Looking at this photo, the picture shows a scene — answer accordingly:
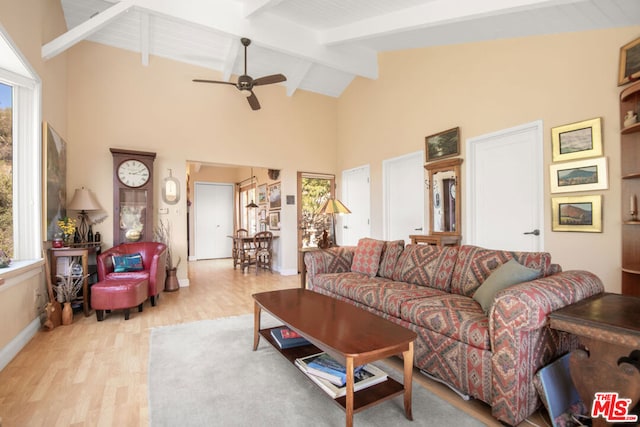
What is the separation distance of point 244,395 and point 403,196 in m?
4.03

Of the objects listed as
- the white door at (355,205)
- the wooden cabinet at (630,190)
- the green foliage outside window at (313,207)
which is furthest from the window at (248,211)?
the wooden cabinet at (630,190)

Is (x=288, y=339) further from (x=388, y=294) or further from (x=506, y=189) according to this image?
(x=506, y=189)

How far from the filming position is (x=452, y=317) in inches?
77.3

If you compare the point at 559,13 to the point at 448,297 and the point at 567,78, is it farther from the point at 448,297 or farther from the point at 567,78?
the point at 448,297

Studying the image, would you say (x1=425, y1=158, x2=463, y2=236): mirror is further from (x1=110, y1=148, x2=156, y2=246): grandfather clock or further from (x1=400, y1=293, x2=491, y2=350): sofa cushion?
(x1=110, y1=148, x2=156, y2=246): grandfather clock

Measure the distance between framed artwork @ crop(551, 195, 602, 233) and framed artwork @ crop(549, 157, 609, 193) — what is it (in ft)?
0.32

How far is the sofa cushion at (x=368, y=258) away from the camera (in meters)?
3.43

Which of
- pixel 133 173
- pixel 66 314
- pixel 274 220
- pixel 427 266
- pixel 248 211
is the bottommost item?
pixel 66 314

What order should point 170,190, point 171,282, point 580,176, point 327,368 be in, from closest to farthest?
point 327,368 → point 580,176 → point 171,282 → point 170,190

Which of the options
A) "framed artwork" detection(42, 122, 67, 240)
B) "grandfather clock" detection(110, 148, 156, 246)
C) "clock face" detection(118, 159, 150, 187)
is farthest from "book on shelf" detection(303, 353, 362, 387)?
"clock face" detection(118, 159, 150, 187)

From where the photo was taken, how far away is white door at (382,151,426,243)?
490cm

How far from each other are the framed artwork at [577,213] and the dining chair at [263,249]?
Result: 472 centimetres

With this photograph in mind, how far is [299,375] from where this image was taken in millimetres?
2172

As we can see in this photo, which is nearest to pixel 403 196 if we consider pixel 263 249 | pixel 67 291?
pixel 263 249
